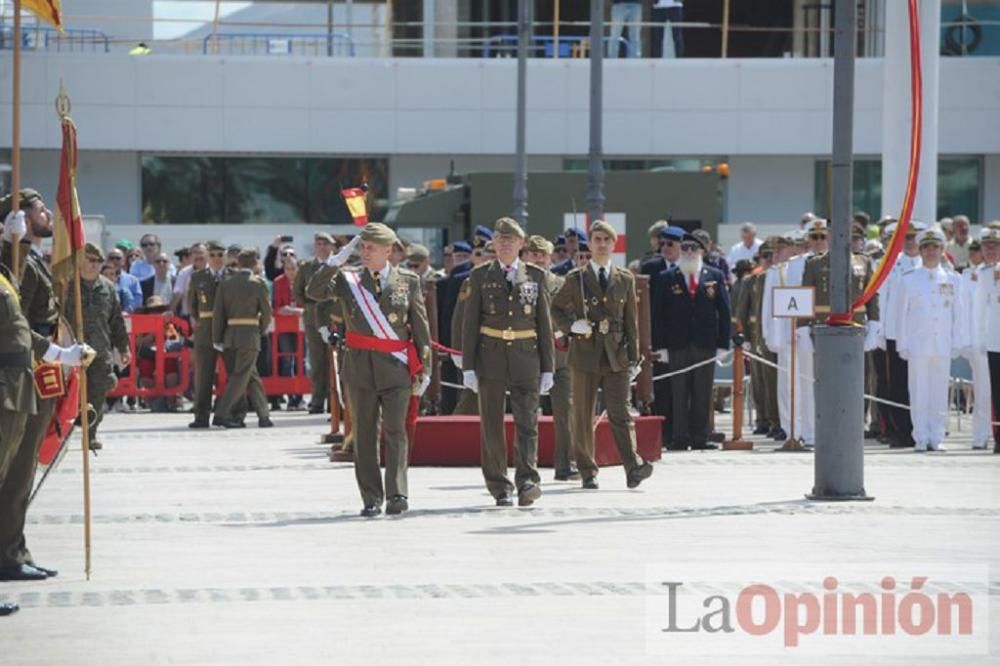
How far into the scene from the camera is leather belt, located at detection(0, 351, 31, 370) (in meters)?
11.0

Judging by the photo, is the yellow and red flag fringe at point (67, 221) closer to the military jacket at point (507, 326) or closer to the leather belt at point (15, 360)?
the leather belt at point (15, 360)

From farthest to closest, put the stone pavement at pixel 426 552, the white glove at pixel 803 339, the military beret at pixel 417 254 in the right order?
the military beret at pixel 417 254
the white glove at pixel 803 339
the stone pavement at pixel 426 552

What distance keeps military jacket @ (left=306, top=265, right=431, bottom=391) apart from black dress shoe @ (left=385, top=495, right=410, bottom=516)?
2.44ft

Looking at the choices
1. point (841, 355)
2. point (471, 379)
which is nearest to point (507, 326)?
point (471, 379)

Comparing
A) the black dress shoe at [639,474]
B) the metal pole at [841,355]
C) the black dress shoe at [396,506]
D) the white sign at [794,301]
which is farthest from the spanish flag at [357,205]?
the white sign at [794,301]

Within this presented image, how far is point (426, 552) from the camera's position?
12.7m

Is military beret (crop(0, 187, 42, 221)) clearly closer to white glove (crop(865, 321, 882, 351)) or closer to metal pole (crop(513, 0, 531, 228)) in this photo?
white glove (crop(865, 321, 882, 351))

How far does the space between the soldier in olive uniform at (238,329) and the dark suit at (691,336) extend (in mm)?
5429

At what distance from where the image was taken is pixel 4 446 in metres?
11.1

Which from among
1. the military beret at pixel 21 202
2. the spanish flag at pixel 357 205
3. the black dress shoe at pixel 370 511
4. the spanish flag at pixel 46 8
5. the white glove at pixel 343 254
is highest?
the spanish flag at pixel 46 8

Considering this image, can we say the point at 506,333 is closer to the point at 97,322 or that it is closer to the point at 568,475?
the point at 568,475

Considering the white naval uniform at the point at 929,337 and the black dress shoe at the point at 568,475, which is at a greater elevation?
the white naval uniform at the point at 929,337

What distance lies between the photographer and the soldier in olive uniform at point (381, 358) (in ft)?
49.0

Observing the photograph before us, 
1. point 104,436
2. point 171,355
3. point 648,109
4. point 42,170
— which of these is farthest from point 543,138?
point 104,436
